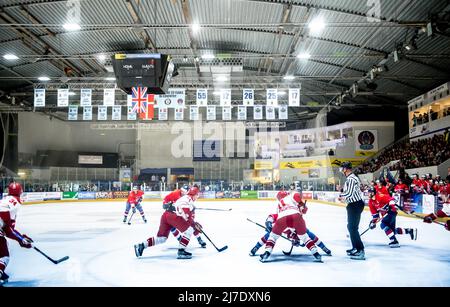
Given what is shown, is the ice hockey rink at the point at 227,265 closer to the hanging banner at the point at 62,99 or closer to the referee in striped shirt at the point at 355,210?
the referee in striped shirt at the point at 355,210

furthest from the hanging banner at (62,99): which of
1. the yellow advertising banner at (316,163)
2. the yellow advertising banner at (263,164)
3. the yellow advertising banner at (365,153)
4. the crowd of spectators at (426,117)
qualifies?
the yellow advertising banner at (365,153)

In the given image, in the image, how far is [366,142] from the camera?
98.2 ft

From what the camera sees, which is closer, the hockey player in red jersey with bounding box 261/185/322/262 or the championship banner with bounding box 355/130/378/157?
the hockey player in red jersey with bounding box 261/185/322/262

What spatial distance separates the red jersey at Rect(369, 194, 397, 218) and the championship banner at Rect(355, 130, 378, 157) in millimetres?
24100

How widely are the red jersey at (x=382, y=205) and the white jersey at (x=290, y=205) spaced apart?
2748mm

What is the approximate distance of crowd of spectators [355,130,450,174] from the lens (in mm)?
18453

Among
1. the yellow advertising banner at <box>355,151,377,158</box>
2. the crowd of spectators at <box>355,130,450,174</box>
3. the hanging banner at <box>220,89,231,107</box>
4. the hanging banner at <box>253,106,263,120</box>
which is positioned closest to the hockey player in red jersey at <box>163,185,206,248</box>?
the hanging banner at <box>220,89,231,107</box>

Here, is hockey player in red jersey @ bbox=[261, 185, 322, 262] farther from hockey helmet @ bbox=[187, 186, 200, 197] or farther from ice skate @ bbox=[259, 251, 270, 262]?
hockey helmet @ bbox=[187, 186, 200, 197]

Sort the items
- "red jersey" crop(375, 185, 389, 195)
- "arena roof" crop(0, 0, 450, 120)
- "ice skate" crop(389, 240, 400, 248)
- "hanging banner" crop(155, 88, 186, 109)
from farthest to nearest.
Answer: "hanging banner" crop(155, 88, 186, 109) → "arena roof" crop(0, 0, 450, 120) → "red jersey" crop(375, 185, 389, 195) → "ice skate" crop(389, 240, 400, 248)

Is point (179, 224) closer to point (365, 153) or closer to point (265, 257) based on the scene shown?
point (265, 257)

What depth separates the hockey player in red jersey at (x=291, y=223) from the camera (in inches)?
214

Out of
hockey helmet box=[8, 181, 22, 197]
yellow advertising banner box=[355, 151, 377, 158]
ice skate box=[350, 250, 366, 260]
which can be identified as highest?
yellow advertising banner box=[355, 151, 377, 158]

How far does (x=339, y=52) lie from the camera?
641 inches
